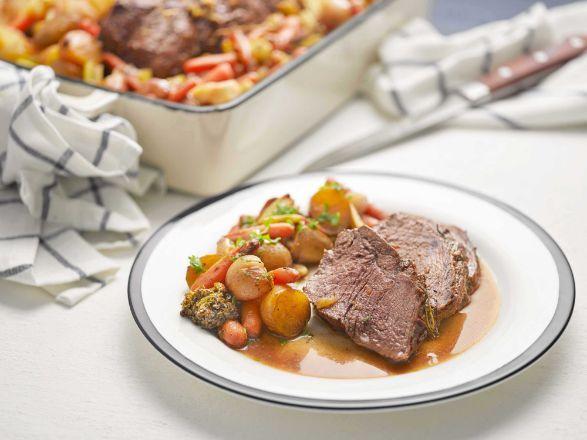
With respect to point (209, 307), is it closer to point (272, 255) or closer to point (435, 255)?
point (272, 255)

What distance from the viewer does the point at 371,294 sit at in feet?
6.98

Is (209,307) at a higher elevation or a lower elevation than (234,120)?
lower

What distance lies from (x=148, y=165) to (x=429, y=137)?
4.10 ft

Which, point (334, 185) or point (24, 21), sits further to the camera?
point (24, 21)

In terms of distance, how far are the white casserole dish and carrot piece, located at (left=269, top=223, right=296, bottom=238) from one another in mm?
561

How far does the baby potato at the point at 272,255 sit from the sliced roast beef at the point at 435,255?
0.31 meters

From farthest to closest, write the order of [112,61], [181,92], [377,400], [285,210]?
[112,61]
[181,92]
[285,210]
[377,400]

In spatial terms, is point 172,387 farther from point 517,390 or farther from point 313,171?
point 313,171

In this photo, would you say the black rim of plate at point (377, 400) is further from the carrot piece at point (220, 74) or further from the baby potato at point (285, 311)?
the carrot piece at point (220, 74)

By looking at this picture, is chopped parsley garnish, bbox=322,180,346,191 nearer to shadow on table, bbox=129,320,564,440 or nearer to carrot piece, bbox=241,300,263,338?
carrot piece, bbox=241,300,263,338

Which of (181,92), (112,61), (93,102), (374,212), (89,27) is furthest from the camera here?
(89,27)

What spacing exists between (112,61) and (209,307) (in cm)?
144

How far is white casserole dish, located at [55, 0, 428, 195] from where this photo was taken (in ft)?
9.34

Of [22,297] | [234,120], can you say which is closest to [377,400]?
[22,297]
